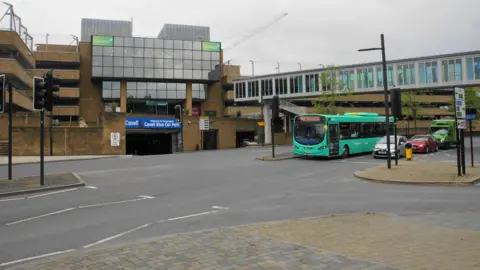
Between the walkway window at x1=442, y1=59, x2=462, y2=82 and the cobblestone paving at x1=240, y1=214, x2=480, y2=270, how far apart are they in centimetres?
→ 4051

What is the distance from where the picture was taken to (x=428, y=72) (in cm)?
4512

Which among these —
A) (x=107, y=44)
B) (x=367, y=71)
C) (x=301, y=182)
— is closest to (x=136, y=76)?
(x=107, y=44)

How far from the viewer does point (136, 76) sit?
67375 millimetres

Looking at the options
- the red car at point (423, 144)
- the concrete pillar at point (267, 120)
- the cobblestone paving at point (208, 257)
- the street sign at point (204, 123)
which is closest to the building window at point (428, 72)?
the red car at point (423, 144)

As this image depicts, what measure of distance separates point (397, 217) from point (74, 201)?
8.50m

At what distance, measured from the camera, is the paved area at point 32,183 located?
13758 millimetres

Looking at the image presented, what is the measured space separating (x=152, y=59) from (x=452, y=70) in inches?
1755

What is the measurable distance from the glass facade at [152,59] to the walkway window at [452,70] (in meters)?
38.3

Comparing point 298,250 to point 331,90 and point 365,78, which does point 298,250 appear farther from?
point 365,78

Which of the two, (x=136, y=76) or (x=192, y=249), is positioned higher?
(x=136, y=76)

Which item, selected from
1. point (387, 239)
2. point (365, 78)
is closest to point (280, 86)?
point (365, 78)

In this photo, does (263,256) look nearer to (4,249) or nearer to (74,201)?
(4,249)

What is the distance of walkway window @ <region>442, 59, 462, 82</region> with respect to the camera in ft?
141

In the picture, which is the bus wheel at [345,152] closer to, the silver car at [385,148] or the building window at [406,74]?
the silver car at [385,148]
